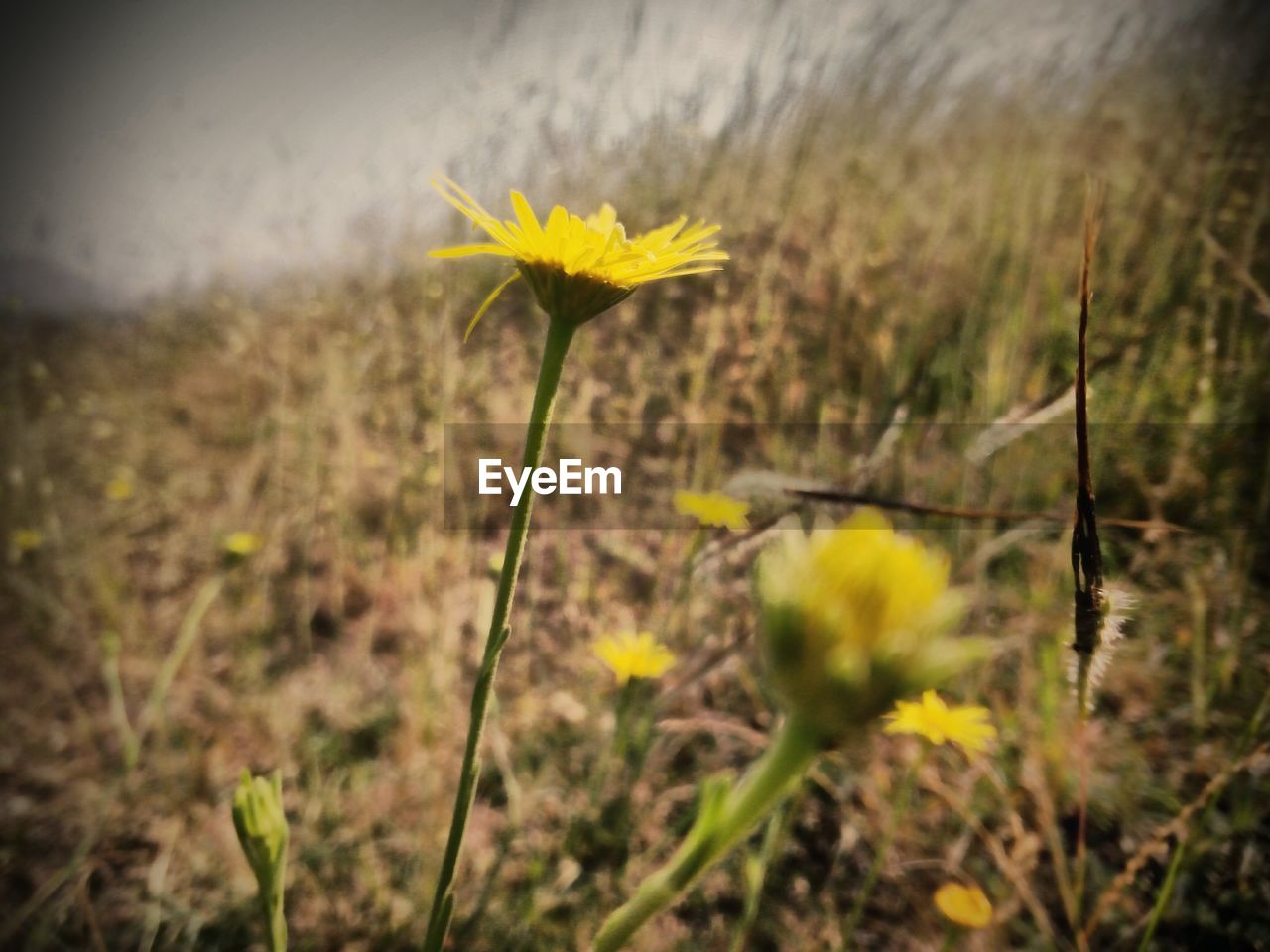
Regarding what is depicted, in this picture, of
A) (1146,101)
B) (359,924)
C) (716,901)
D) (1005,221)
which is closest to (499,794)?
(359,924)

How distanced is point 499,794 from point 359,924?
354 mm

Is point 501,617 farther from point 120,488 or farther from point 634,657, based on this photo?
point 120,488

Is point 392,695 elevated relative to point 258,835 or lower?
lower

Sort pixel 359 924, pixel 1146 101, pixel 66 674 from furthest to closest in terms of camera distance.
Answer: pixel 1146 101 < pixel 66 674 < pixel 359 924

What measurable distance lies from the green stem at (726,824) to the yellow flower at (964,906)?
2.19 ft

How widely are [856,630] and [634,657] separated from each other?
795 mm

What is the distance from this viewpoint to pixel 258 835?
1.83 ft

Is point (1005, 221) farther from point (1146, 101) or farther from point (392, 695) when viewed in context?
point (392, 695)

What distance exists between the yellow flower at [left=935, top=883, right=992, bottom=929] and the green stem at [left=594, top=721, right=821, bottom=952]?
67cm

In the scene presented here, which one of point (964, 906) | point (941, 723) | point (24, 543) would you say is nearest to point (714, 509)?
point (941, 723)

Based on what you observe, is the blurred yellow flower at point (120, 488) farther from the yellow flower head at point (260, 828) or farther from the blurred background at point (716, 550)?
the yellow flower head at point (260, 828)

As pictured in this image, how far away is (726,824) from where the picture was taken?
0.42 meters

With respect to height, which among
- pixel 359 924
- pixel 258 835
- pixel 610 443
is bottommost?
pixel 359 924

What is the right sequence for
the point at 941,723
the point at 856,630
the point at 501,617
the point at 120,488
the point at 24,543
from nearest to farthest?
the point at 856,630 → the point at 501,617 → the point at 941,723 → the point at 24,543 → the point at 120,488
